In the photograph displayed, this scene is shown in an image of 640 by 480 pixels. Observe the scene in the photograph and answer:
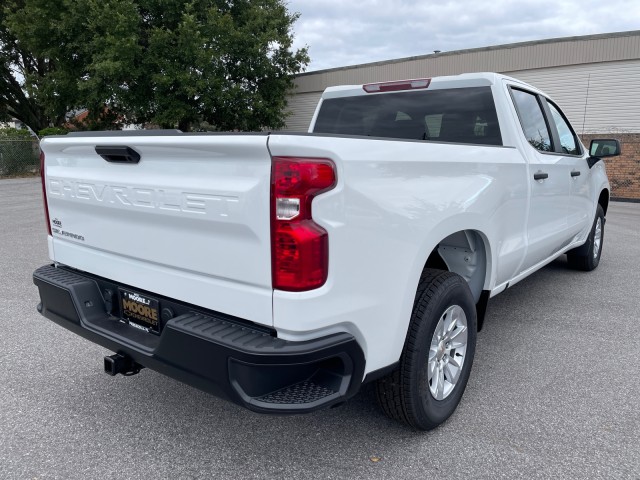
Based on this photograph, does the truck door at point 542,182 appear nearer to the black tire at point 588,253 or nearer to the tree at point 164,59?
the black tire at point 588,253

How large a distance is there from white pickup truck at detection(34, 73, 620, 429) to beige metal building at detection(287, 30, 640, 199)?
15266mm

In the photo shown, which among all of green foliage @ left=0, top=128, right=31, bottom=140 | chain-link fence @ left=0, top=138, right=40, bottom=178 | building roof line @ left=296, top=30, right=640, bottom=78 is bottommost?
chain-link fence @ left=0, top=138, right=40, bottom=178

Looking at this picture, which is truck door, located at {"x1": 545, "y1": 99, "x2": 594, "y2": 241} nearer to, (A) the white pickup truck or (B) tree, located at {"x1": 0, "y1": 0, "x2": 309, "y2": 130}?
(A) the white pickup truck

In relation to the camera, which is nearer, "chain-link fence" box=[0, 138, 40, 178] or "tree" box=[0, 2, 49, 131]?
"chain-link fence" box=[0, 138, 40, 178]

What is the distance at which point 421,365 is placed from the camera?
7.91 ft

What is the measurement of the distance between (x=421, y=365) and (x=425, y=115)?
81.2 inches

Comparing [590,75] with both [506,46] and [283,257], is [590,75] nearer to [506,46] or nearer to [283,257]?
[506,46]

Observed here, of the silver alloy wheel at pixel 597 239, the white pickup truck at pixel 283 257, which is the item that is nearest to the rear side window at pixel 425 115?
the white pickup truck at pixel 283 257

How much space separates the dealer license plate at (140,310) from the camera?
237cm

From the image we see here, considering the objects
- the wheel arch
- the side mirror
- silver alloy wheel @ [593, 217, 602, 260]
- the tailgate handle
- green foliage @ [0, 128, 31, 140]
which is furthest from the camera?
green foliage @ [0, 128, 31, 140]

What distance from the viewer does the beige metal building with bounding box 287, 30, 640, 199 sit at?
1565 cm

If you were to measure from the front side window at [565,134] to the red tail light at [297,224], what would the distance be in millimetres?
3421

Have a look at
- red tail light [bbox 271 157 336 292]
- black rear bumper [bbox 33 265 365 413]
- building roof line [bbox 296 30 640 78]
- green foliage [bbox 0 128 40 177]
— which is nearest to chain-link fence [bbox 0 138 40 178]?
green foliage [bbox 0 128 40 177]

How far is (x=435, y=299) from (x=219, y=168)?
1.20m
